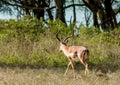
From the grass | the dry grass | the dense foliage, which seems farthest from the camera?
the dense foliage

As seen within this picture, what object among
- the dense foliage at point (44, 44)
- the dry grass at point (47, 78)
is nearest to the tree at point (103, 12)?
the dense foliage at point (44, 44)

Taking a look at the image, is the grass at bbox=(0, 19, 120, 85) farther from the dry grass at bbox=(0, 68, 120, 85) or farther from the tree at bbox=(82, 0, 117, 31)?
the tree at bbox=(82, 0, 117, 31)

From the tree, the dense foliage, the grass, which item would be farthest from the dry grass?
the tree

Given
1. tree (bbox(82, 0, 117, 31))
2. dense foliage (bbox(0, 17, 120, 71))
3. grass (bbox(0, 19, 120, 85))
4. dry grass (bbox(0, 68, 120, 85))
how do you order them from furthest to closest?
tree (bbox(82, 0, 117, 31)) → dense foliage (bbox(0, 17, 120, 71)) → grass (bbox(0, 19, 120, 85)) → dry grass (bbox(0, 68, 120, 85))

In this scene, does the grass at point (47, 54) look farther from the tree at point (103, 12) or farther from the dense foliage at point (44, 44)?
the tree at point (103, 12)

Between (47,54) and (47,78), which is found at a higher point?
(47,78)

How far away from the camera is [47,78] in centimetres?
1146

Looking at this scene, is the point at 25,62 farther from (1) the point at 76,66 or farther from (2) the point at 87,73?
(2) the point at 87,73

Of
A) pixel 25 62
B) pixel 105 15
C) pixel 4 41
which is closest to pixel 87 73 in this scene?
pixel 25 62

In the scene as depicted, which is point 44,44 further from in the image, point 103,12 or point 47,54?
point 103,12

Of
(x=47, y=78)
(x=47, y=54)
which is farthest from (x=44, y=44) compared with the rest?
(x=47, y=78)

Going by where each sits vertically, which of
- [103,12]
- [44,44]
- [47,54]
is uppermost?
[103,12]

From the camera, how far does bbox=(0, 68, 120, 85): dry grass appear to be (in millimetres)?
10680

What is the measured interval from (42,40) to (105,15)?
27.4ft
